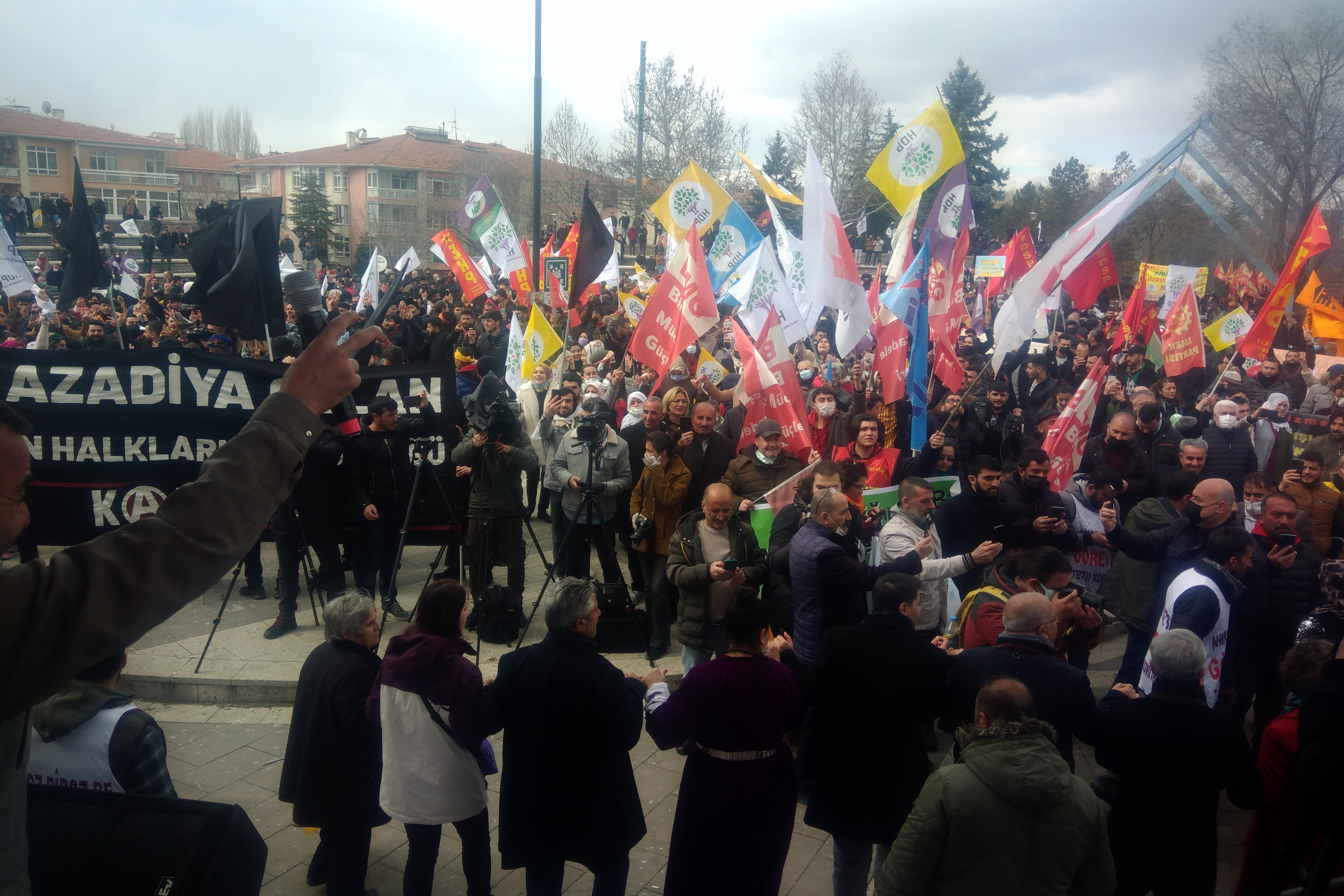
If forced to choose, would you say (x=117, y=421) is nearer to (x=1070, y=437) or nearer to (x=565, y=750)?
(x=565, y=750)

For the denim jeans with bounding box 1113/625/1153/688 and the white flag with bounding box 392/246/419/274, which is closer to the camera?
the denim jeans with bounding box 1113/625/1153/688

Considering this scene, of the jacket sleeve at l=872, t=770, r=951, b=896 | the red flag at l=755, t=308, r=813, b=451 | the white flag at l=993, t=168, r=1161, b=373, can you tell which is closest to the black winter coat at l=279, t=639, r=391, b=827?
the jacket sleeve at l=872, t=770, r=951, b=896

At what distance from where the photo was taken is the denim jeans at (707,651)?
18.6 feet

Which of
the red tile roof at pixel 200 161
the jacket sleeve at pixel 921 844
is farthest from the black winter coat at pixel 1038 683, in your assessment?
the red tile roof at pixel 200 161

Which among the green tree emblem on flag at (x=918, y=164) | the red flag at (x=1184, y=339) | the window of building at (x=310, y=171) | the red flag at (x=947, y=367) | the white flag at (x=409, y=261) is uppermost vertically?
the window of building at (x=310, y=171)

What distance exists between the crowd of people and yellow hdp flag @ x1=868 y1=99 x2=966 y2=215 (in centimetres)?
213

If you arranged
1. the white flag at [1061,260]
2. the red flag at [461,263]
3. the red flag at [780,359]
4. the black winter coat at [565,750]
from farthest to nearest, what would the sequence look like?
the red flag at [461,263]
the white flag at [1061,260]
the red flag at [780,359]
the black winter coat at [565,750]

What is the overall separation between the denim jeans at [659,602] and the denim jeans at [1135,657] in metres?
3.26

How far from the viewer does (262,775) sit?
5.32m

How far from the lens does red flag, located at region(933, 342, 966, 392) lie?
29.7 feet

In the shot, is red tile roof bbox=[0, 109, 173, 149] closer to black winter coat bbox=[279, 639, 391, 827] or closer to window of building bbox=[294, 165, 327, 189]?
window of building bbox=[294, 165, 327, 189]

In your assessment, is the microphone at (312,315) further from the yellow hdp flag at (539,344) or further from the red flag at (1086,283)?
the red flag at (1086,283)

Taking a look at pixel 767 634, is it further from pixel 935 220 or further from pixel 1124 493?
pixel 935 220

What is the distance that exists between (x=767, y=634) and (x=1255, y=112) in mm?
34274
